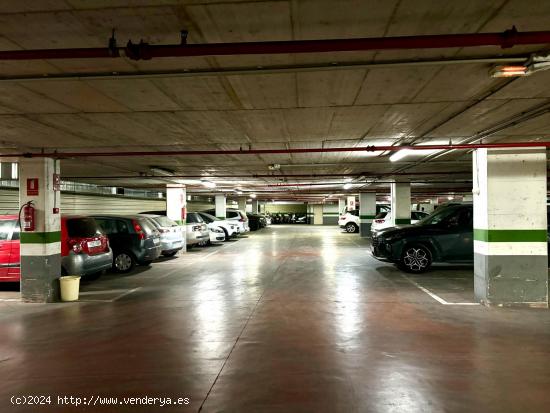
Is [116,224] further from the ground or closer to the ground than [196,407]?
further from the ground

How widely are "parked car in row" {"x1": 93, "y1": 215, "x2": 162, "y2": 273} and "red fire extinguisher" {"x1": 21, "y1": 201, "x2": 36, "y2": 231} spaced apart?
304cm

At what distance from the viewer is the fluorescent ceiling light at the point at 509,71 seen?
3324mm

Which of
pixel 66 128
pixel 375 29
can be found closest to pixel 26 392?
pixel 66 128

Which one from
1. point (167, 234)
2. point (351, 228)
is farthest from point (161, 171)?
point (351, 228)

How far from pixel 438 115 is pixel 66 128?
518cm

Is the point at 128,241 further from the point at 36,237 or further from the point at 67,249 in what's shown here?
the point at 36,237

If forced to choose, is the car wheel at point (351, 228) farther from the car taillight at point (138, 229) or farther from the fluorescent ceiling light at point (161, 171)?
the car taillight at point (138, 229)

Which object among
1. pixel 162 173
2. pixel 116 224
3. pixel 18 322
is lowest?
pixel 18 322

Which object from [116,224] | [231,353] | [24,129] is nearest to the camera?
[231,353]

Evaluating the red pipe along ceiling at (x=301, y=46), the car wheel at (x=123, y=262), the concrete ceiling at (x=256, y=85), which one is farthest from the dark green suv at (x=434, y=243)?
the red pipe along ceiling at (x=301, y=46)

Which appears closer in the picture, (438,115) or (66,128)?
(438,115)

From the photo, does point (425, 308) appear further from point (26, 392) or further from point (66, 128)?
point (66, 128)

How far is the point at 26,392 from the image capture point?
3.39 metres

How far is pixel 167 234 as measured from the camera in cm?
1143
